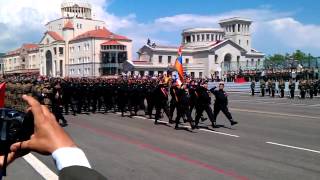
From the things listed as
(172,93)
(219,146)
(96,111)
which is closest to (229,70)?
(96,111)

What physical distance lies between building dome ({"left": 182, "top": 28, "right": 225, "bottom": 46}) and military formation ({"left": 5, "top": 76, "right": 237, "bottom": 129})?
363 ft

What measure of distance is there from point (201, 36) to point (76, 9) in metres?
38.4

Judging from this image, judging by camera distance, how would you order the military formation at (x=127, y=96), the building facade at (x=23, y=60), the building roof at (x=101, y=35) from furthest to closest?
the building facade at (x=23, y=60)
the building roof at (x=101, y=35)
the military formation at (x=127, y=96)

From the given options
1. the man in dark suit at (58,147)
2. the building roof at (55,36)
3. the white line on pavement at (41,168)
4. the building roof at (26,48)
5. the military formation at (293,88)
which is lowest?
the white line on pavement at (41,168)

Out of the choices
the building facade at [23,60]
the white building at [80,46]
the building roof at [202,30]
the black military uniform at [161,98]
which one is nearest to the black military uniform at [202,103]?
the black military uniform at [161,98]

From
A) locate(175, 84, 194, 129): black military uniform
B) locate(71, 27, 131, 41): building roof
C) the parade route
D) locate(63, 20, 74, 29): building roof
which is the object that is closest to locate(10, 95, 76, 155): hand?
the parade route

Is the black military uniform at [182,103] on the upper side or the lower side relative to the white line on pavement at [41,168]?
upper

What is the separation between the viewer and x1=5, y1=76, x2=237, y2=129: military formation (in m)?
16.0

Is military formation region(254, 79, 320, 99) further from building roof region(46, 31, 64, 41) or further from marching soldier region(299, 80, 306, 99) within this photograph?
building roof region(46, 31, 64, 41)

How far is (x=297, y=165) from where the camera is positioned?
351 inches

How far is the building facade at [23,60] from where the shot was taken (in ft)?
506

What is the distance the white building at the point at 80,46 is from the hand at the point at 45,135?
116 meters

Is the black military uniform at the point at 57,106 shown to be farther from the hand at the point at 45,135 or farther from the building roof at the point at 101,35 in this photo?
the building roof at the point at 101,35

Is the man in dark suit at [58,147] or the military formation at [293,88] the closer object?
the man in dark suit at [58,147]
